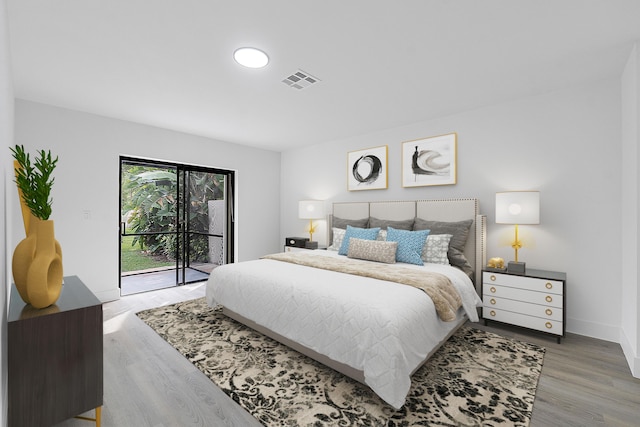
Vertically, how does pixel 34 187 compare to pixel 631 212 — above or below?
above

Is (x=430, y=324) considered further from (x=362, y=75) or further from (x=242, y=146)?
(x=242, y=146)

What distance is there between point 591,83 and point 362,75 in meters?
2.28

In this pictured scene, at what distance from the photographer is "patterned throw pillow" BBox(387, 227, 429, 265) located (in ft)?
10.6

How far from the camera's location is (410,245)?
3318mm

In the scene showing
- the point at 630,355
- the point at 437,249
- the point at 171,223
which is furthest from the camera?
the point at 171,223

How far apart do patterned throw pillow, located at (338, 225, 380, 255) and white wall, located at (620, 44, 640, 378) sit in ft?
7.53

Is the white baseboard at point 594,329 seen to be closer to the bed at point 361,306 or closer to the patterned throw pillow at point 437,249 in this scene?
the bed at point 361,306

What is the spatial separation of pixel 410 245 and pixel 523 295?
116 cm

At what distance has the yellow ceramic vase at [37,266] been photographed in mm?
1512

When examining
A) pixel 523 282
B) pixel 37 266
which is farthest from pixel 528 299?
pixel 37 266

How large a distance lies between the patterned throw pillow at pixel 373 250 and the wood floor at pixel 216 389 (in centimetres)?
144

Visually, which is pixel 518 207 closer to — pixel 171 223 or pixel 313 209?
pixel 313 209

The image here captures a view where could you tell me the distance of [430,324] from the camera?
2.10 m

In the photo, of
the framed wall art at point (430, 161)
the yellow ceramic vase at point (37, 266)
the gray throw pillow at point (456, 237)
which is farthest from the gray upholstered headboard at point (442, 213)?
the yellow ceramic vase at point (37, 266)
